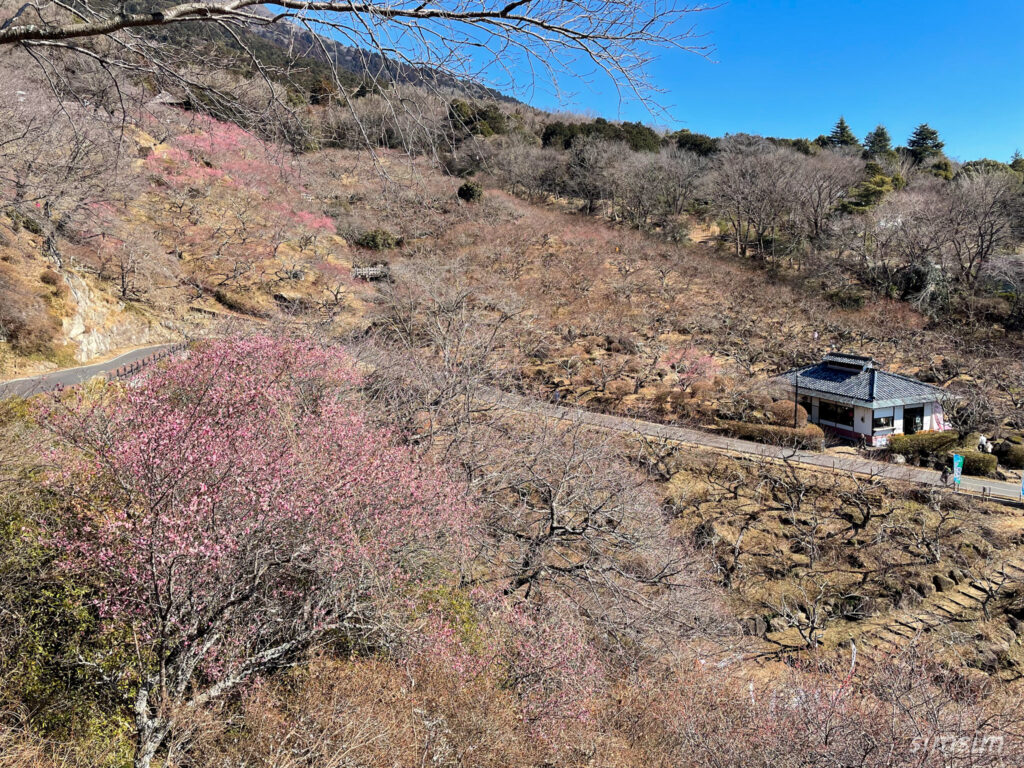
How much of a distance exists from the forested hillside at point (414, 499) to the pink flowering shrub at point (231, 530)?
0.14 ft

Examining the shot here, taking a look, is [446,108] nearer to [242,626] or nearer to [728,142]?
[242,626]

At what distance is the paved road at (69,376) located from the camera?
32.3 ft

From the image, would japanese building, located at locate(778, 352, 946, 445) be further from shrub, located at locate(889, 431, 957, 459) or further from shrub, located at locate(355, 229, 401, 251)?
shrub, located at locate(355, 229, 401, 251)

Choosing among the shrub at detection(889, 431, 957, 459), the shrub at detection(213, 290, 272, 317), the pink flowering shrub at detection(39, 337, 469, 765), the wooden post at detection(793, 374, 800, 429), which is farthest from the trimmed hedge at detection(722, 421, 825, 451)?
the shrub at detection(213, 290, 272, 317)

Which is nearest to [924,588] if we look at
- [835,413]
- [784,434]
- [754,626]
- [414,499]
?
[754,626]

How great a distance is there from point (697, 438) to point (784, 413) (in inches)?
136

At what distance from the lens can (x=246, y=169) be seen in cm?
3011

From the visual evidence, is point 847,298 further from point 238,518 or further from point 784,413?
point 238,518

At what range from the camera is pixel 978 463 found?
1480 cm

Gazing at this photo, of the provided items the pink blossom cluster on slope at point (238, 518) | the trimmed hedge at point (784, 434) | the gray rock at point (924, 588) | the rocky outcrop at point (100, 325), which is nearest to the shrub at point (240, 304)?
the rocky outcrop at point (100, 325)

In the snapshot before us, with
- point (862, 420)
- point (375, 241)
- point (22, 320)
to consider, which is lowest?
point (862, 420)

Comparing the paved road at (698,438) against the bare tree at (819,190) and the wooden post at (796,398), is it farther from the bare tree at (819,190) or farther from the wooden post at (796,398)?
the bare tree at (819,190)

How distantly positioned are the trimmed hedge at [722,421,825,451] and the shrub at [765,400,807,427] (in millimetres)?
471

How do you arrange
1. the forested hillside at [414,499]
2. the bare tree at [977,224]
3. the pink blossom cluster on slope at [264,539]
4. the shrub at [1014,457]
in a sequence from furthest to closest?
1. the bare tree at [977,224]
2. the shrub at [1014,457]
3. the pink blossom cluster on slope at [264,539]
4. the forested hillside at [414,499]
